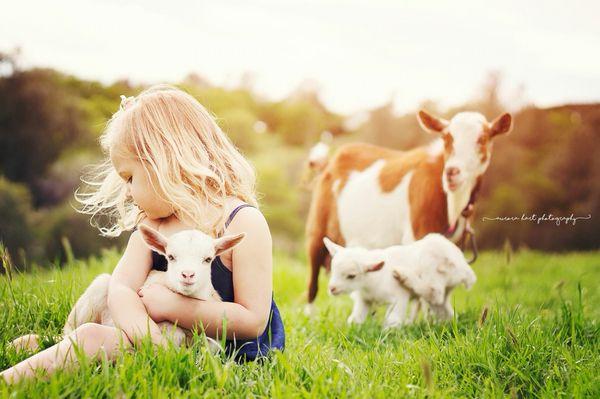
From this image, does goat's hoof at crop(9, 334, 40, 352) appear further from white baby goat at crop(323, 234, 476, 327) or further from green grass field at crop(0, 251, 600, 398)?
white baby goat at crop(323, 234, 476, 327)

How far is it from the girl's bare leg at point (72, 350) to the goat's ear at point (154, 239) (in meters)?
0.37

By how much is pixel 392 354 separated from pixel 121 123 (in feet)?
5.49

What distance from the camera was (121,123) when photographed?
2.65 metres

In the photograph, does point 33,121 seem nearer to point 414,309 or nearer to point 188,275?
point 414,309

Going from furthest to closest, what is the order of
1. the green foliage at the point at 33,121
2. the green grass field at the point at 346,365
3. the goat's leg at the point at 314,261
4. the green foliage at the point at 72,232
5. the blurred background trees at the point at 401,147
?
the green foliage at the point at 33,121
the blurred background trees at the point at 401,147
the green foliage at the point at 72,232
the goat's leg at the point at 314,261
the green grass field at the point at 346,365

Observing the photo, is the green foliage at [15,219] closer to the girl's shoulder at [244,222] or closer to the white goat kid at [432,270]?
the white goat kid at [432,270]

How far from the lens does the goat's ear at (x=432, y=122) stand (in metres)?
4.16

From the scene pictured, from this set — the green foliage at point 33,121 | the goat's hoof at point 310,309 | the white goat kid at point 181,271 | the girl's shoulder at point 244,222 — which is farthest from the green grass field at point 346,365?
the green foliage at point 33,121

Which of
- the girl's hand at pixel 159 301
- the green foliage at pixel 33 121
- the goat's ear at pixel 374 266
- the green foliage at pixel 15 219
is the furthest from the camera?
the green foliage at pixel 33 121

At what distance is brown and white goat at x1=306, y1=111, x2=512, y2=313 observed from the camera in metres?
3.94

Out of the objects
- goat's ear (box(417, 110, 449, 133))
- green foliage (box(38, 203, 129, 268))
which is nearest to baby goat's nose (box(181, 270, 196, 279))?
goat's ear (box(417, 110, 449, 133))

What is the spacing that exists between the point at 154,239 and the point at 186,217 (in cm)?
25

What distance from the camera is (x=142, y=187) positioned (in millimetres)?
A: 2561

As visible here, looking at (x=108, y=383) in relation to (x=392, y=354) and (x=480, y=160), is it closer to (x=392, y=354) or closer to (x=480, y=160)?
(x=392, y=354)
